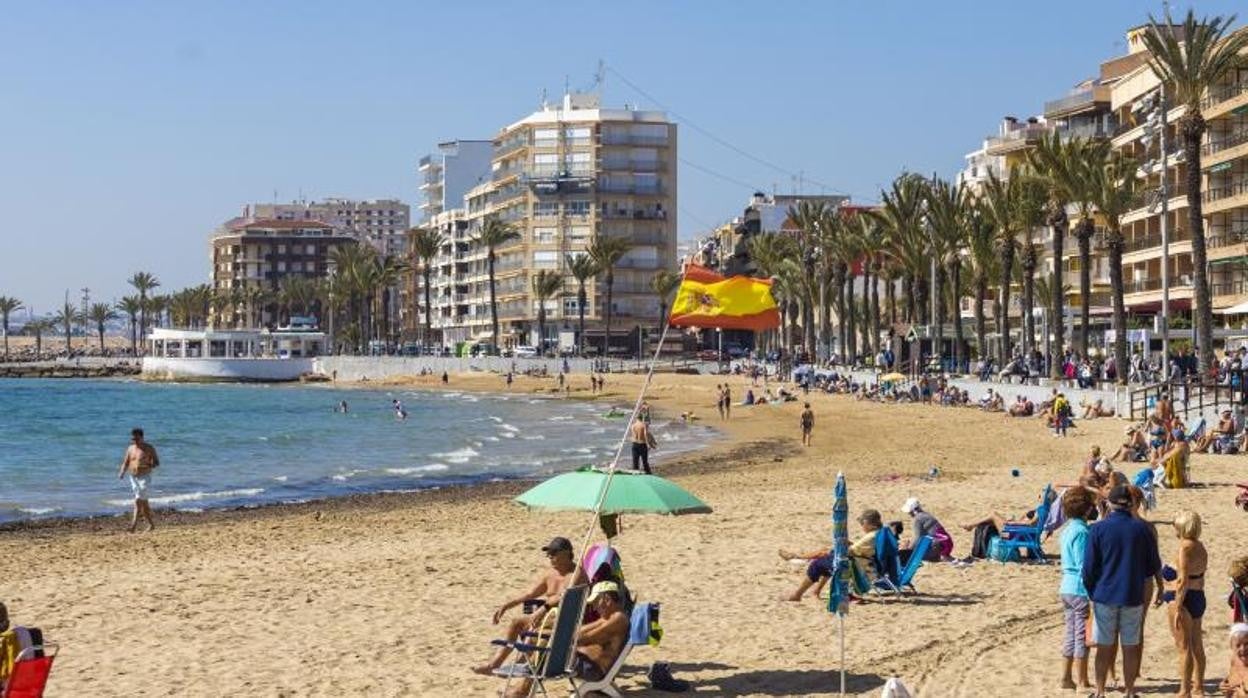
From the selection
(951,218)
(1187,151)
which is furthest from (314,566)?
(951,218)

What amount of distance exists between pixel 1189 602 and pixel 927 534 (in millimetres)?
5921

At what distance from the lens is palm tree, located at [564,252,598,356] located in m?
116

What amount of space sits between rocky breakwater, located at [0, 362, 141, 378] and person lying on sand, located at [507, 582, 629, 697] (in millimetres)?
153737

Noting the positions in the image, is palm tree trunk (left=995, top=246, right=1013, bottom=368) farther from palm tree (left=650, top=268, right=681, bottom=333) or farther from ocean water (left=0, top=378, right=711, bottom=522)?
palm tree (left=650, top=268, right=681, bottom=333)

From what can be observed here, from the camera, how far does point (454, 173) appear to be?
16075 centimetres

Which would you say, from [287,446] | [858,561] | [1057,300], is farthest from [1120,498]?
[1057,300]

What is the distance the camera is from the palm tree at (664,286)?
117 meters

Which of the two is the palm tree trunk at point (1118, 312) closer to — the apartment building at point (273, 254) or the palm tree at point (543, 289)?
the palm tree at point (543, 289)

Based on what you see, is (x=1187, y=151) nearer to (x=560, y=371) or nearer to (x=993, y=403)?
(x=993, y=403)

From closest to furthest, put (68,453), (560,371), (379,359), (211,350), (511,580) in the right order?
(511,580), (68,453), (560,371), (379,359), (211,350)

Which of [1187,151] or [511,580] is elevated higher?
[1187,151]

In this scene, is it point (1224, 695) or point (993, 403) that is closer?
point (1224, 695)

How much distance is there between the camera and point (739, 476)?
105 ft

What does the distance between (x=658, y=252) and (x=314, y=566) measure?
110m
